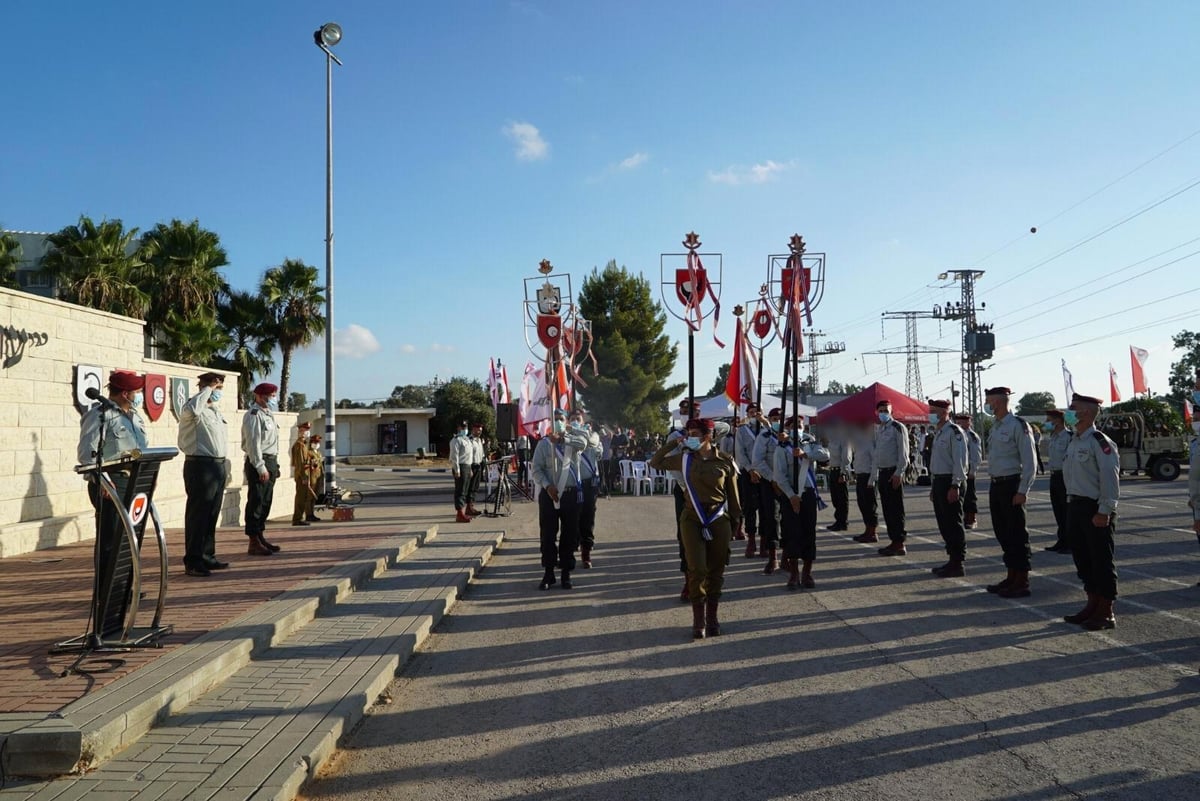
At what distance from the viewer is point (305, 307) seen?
29453 mm

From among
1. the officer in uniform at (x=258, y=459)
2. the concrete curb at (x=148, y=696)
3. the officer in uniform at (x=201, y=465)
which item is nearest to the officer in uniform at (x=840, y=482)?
the officer in uniform at (x=258, y=459)

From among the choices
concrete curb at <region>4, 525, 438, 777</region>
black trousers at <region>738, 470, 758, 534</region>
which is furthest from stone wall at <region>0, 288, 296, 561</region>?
black trousers at <region>738, 470, 758, 534</region>

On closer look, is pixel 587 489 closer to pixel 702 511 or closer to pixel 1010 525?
pixel 702 511

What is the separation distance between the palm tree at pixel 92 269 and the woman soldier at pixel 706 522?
19.1m

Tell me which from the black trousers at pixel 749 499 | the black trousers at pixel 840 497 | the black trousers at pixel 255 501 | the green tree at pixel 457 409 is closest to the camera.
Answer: the black trousers at pixel 255 501

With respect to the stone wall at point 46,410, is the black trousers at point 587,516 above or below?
below

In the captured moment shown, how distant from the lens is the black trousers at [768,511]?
405 inches

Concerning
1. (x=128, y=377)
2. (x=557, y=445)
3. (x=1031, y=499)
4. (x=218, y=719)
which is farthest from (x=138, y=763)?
(x=1031, y=499)

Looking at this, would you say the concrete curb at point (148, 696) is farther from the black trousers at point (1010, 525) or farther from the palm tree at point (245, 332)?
the palm tree at point (245, 332)

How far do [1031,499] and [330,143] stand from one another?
1979 cm

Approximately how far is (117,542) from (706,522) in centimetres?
444

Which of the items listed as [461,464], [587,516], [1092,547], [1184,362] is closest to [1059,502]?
[1092,547]

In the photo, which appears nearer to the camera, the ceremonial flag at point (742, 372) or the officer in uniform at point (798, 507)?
the officer in uniform at point (798, 507)

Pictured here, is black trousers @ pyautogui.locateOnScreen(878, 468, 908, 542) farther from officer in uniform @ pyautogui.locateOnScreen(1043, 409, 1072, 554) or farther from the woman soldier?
the woman soldier
